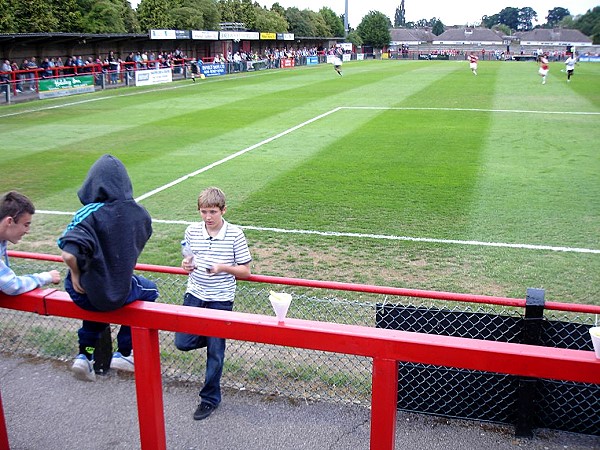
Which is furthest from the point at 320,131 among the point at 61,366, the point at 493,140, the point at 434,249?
the point at 61,366

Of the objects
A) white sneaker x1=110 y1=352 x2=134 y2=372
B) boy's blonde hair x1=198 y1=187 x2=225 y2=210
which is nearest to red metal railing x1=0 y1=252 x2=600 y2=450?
white sneaker x1=110 y1=352 x2=134 y2=372

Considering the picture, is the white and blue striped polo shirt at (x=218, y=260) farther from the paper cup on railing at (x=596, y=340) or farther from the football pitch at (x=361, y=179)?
the football pitch at (x=361, y=179)

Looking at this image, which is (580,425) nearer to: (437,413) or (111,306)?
(437,413)

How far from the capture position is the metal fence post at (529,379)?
14.7 feet

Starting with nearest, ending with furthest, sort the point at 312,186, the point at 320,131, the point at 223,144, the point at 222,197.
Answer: the point at 222,197 → the point at 312,186 → the point at 223,144 → the point at 320,131

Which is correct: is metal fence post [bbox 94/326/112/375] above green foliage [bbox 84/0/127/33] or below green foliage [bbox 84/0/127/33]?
below

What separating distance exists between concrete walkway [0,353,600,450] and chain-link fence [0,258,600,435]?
0.47 ft

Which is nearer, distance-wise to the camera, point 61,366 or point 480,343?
point 480,343

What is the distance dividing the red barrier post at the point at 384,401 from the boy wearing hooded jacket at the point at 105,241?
1.30 metres

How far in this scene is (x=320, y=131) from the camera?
1973 centimetres

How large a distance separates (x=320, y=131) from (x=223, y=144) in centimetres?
343

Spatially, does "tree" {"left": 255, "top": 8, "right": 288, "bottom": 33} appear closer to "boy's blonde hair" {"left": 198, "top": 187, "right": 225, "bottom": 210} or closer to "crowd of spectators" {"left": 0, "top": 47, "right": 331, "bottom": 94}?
"crowd of spectators" {"left": 0, "top": 47, "right": 331, "bottom": 94}

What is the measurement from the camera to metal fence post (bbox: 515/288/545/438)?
14.7 ft

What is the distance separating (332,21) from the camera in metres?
94.6
